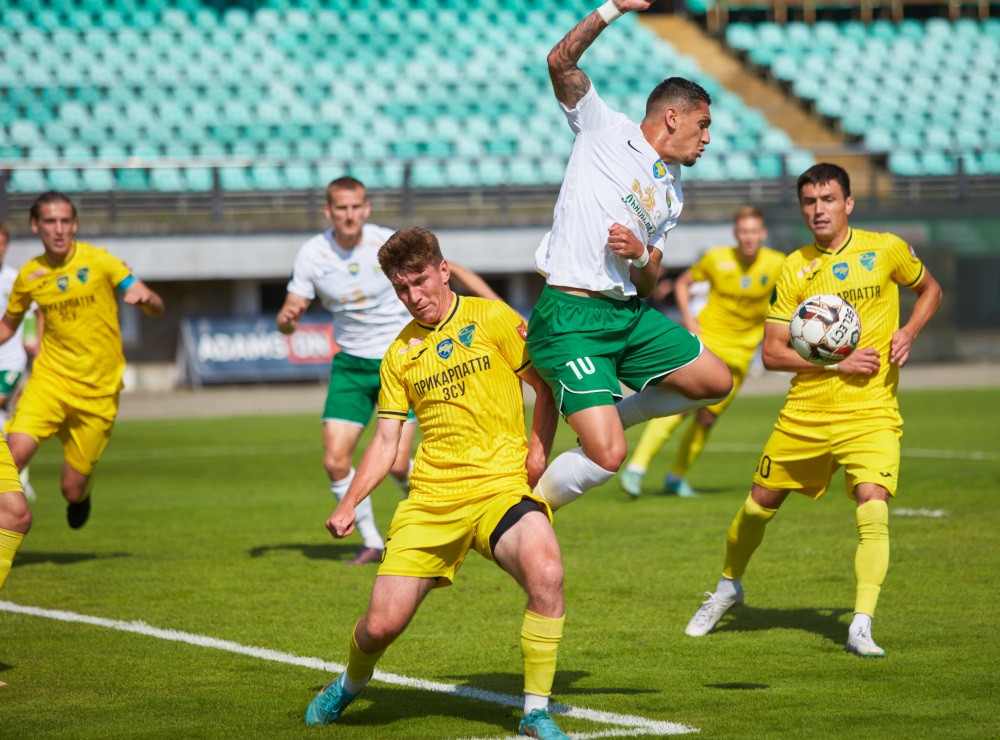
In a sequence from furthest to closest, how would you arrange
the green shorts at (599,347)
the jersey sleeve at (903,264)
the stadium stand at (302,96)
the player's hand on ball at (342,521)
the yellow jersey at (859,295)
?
the stadium stand at (302,96), the jersey sleeve at (903,264), the yellow jersey at (859,295), the green shorts at (599,347), the player's hand on ball at (342,521)

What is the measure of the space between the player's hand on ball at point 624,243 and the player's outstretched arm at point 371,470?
1.18 m

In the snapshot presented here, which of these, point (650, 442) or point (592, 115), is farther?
point (650, 442)

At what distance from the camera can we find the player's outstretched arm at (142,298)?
8727 millimetres

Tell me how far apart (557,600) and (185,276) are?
20790mm

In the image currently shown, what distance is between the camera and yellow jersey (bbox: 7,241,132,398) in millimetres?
9117

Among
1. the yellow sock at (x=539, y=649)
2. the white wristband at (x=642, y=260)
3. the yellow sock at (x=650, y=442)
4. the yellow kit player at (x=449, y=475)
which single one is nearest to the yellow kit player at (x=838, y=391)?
the white wristband at (x=642, y=260)

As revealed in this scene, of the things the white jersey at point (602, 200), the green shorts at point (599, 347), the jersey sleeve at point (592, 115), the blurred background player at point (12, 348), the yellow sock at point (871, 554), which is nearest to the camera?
the green shorts at point (599, 347)

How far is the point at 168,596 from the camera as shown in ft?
26.5

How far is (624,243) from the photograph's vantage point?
5551 millimetres

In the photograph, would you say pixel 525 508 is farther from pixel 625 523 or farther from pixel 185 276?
pixel 185 276

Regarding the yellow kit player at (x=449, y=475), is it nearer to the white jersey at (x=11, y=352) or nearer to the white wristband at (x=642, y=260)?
the white wristband at (x=642, y=260)

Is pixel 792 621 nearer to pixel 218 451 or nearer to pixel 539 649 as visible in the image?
pixel 539 649

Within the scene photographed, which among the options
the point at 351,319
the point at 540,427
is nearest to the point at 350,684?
the point at 540,427

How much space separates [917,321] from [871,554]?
1.31 meters
